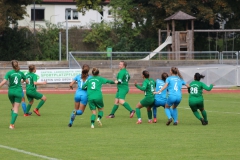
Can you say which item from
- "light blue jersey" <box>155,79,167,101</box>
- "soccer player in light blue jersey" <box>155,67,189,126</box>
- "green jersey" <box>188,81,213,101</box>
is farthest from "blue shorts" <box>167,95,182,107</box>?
"light blue jersey" <box>155,79,167,101</box>

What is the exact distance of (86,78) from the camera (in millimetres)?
17438

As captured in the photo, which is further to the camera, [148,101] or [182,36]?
[182,36]

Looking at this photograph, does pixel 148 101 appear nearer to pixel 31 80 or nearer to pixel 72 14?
pixel 31 80

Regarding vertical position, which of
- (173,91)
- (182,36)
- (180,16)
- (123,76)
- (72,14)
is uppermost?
(72,14)

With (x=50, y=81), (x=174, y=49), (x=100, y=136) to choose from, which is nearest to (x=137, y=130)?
(x=100, y=136)

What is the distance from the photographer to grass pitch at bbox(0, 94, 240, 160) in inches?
480

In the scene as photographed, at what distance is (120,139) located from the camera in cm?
1455

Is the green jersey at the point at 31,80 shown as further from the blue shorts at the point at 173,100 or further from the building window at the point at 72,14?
the building window at the point at 72,14

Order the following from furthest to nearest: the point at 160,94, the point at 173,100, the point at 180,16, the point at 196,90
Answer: the point at 180,16 → the point at 160,94 → the point at 173,100 → the point at 196,90

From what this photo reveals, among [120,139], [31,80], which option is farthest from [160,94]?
[31,80]

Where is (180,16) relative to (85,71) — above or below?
above

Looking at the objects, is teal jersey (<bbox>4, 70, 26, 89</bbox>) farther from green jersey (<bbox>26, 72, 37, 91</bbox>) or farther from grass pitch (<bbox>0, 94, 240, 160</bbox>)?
green jersey (<bbox>26, 72, 37, 91</bbox>)

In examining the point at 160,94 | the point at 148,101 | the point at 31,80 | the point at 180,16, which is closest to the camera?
the point at 148,101

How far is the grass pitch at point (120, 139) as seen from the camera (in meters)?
12.2
